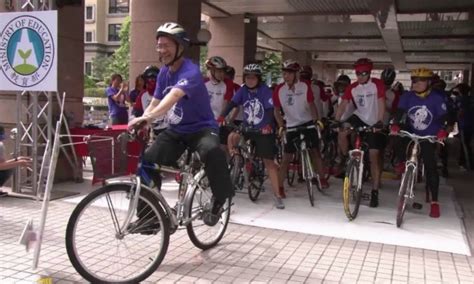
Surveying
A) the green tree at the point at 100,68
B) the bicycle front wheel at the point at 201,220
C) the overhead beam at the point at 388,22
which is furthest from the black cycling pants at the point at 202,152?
the green tree at the point at 100,68

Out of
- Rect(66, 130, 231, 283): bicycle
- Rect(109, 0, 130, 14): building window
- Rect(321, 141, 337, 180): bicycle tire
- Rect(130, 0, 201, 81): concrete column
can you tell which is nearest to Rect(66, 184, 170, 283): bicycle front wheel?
Rect(66, 130, 231, 283): bicycle

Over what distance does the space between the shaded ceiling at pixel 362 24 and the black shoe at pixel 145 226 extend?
10303mm

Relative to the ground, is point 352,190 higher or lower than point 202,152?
lower

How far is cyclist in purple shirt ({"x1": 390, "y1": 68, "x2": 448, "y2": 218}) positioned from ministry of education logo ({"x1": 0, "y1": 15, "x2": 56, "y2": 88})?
422cm

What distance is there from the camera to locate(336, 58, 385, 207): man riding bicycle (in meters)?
6.93

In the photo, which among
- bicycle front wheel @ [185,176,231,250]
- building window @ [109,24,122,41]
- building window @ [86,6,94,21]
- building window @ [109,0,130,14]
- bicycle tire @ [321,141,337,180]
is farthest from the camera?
building window @ [86,6,94,21]

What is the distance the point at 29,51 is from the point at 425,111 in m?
4.84

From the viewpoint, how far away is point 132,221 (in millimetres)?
4137

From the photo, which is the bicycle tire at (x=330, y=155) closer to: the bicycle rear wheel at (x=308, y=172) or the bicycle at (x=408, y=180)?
the bicycle rear wheel at (x=308, y=172)

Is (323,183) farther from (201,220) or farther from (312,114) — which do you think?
(201,220)

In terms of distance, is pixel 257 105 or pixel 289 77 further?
pixel 289 77

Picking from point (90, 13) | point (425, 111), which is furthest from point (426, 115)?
point (90, 13)

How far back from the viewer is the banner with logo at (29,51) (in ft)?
20.2

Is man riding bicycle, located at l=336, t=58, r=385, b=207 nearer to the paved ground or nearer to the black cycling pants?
the paved ground
